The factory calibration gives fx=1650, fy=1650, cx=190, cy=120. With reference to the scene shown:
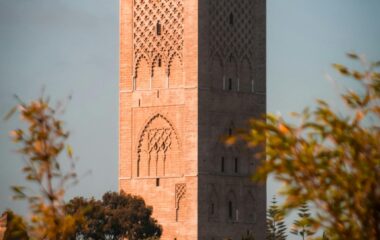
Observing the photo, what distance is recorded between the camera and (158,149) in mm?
67250

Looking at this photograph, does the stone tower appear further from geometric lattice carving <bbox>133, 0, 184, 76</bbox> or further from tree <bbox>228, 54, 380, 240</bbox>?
tree <bbox>228, 54, 380, 240</bbox>

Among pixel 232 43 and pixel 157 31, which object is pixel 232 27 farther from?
pixel 157 31

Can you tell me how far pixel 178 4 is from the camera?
67250mm

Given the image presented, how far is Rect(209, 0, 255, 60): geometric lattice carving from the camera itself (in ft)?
220

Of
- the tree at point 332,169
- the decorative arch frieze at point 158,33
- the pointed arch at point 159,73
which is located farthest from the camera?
the decorative arch frieze at point 158,33

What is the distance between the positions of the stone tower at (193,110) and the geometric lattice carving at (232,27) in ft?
0.13

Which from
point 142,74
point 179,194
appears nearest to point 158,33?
point 142,74

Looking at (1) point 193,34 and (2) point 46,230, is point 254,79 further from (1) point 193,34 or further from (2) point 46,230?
(2) point 46,230

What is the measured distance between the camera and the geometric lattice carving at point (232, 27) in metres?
66.9

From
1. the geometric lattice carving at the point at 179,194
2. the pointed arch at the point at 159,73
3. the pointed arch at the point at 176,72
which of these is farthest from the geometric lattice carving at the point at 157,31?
the geometric lattice carving at the point at 179,194

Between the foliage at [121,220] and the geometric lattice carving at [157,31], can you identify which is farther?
the geometric lattice carving at [157,31]

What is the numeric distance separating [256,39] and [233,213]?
24.7 feet

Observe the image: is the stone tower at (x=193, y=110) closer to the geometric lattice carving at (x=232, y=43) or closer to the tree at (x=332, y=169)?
the geometric lattice carving at (x=232, y=43)

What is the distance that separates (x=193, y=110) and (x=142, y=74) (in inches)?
128
